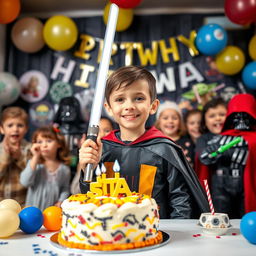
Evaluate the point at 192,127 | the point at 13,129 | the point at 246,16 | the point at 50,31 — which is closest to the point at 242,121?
the point at 192,127

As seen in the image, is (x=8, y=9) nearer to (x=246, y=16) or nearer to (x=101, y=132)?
(x=101, y=132)

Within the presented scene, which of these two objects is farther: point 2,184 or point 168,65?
point 168,65

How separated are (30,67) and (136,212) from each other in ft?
15.0

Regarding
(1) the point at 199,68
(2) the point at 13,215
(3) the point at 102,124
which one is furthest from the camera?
(1) the point at 199,68

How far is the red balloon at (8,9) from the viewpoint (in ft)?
Result: 14.5

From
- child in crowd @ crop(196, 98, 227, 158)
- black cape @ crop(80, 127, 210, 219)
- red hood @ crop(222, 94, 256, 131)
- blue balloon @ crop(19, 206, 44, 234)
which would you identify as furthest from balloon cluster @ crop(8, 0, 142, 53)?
blue balloon @ crop(19, 206, 44, 234)

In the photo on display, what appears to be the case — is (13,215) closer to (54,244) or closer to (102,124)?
(54,244)

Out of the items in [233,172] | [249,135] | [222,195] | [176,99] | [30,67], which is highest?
[30,67]

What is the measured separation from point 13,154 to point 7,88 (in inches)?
41.4

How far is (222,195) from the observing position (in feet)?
11.9

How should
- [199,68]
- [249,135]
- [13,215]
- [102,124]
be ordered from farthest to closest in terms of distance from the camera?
[199,68]
[102,124]
[249,135]
[13,215]

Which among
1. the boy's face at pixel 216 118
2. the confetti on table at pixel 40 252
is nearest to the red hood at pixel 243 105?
the boy's face at pixel 216 118

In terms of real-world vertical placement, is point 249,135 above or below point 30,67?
below

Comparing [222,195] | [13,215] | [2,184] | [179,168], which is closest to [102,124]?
[2,184]
